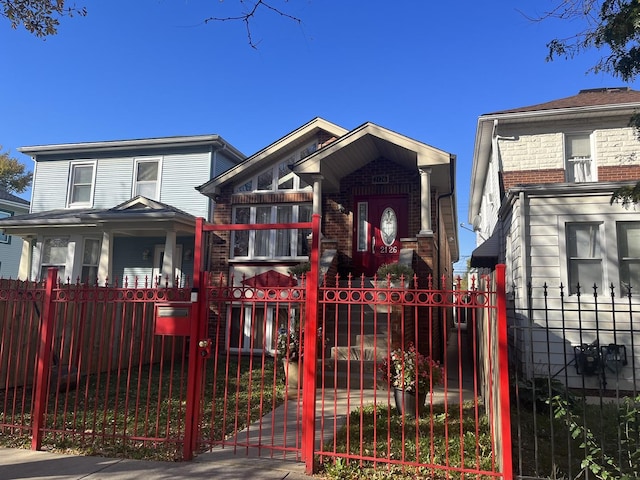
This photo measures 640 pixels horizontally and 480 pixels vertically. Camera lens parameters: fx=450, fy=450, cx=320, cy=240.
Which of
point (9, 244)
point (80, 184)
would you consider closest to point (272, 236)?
point (80, 184)

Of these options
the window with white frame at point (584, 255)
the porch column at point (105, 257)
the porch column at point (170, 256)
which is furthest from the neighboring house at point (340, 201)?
the porch column at point (105, 257)

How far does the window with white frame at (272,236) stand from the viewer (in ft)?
45.0

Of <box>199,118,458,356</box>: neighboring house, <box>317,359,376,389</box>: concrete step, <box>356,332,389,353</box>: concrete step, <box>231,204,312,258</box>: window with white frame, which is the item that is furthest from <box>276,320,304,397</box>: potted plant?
<box>231,204,312,258</box>: window with white frame

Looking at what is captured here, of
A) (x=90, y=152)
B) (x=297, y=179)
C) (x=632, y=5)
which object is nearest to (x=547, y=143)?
(x=297, y=179)

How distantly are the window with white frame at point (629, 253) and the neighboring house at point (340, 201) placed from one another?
3795 millimetres

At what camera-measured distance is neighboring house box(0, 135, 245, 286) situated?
14.4 metres

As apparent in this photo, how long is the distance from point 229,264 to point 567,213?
9217mm

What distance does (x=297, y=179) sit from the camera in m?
14.0

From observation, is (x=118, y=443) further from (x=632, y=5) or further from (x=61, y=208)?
(x=61, y=208)

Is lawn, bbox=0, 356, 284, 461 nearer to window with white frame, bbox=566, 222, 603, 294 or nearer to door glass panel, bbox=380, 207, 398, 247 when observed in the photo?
door glass panel, bbox=380, 207, 398, 247

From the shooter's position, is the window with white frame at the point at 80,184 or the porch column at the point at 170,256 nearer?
the porch column at the point at 170,256

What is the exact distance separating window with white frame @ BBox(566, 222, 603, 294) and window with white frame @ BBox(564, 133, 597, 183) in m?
→ 3.14

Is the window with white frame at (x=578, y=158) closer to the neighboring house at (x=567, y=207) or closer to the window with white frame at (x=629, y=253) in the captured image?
the neighboring house at (x=567, y=207)

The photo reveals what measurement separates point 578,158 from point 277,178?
8.55m
